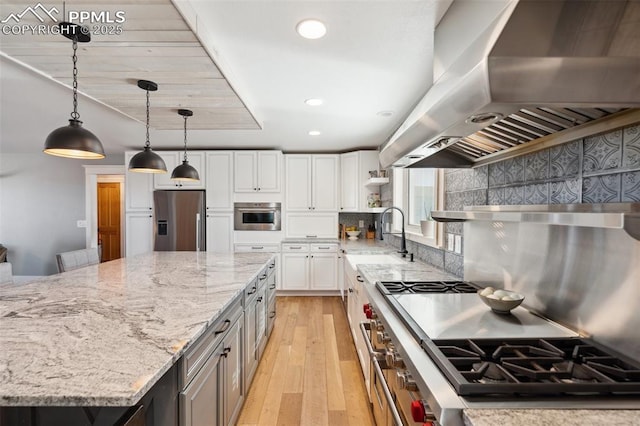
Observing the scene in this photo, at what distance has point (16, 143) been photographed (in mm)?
4871

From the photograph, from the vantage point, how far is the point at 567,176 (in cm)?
119

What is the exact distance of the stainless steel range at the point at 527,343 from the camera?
710 mm

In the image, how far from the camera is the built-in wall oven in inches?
191

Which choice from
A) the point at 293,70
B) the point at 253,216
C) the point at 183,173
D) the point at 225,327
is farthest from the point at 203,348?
the point at 253,216

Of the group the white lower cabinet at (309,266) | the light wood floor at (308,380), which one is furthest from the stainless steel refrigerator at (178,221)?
the light wood floor at (308,380)

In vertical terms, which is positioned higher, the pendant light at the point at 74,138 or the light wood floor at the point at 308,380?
the pendant light at the point at 74,138

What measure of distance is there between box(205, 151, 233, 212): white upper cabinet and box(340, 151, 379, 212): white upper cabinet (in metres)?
1.81

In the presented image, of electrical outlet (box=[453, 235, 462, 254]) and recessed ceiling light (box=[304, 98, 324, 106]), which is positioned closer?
electrical outlet (box=[453, 235, 462, 254])

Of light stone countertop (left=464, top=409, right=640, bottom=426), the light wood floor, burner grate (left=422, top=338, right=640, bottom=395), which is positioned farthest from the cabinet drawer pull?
light stone countertop (left=464, top=409, right=640, bottom=426)

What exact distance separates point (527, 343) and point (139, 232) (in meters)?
5.21

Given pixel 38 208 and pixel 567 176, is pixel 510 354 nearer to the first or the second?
pixel 567 176

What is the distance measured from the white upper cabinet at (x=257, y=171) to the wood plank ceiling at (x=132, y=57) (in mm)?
2070

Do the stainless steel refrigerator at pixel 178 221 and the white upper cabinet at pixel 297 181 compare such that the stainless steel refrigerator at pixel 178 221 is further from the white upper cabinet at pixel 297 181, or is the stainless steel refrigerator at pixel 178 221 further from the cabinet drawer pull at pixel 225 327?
the cabinet drawer pull at pixel 225 327

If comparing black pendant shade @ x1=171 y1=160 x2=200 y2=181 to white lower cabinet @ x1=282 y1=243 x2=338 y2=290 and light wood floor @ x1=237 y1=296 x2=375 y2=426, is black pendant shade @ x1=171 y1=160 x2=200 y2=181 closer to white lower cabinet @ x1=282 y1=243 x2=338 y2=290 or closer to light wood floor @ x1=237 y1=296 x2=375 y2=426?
light wood floor @ x1=237 y1=296 x2=375 y2=426
